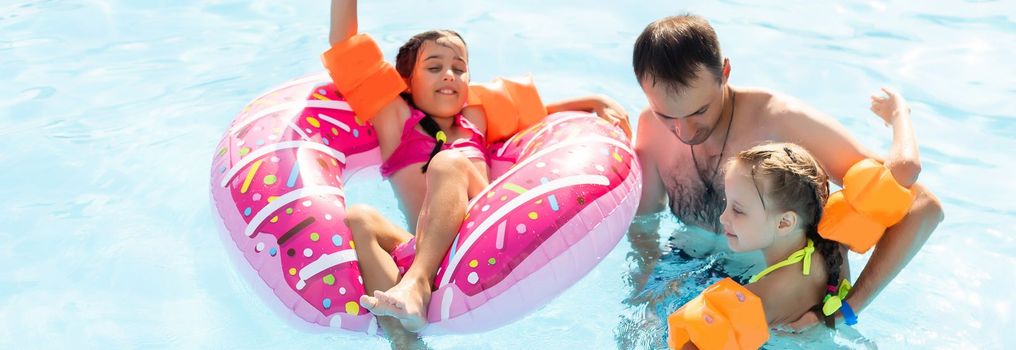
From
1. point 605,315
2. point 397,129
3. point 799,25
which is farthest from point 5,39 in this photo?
point 799,25

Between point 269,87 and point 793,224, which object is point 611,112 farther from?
point 269,87

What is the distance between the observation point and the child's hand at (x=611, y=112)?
4371 millimetres

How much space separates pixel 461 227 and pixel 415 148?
763mm

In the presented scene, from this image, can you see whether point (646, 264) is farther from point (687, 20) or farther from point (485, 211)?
point (687, 20)

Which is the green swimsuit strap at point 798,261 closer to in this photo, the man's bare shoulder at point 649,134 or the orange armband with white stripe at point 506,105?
the man's bare shoulder at point 649,134

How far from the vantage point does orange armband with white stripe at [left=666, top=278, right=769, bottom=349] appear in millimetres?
2850

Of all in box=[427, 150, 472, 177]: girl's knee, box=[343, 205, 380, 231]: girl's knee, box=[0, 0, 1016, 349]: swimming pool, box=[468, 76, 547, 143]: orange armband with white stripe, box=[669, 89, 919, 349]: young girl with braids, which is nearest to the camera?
box=[669, 89, 919, 349]: young girl with braids

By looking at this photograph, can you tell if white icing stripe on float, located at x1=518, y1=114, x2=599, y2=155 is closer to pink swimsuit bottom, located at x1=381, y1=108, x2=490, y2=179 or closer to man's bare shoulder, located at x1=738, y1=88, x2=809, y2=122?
pink swimsuit bottom, located at x1=381, y1=108, x2=490, y2=179

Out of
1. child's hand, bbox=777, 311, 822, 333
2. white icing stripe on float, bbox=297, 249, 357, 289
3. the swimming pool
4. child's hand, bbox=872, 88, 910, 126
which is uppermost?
child's hand, bbox=872, 88, 910, 126

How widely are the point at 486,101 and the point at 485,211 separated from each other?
105cm

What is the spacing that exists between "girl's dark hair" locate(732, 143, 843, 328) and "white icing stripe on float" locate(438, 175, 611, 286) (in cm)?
75

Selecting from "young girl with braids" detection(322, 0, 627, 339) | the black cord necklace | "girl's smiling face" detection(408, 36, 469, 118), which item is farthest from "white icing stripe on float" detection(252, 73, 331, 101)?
the black cord necklace

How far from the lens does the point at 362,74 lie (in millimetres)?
4211

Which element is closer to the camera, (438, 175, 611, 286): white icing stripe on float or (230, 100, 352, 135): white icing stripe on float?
(438, 175, 611, 286): white icing stripe on float
